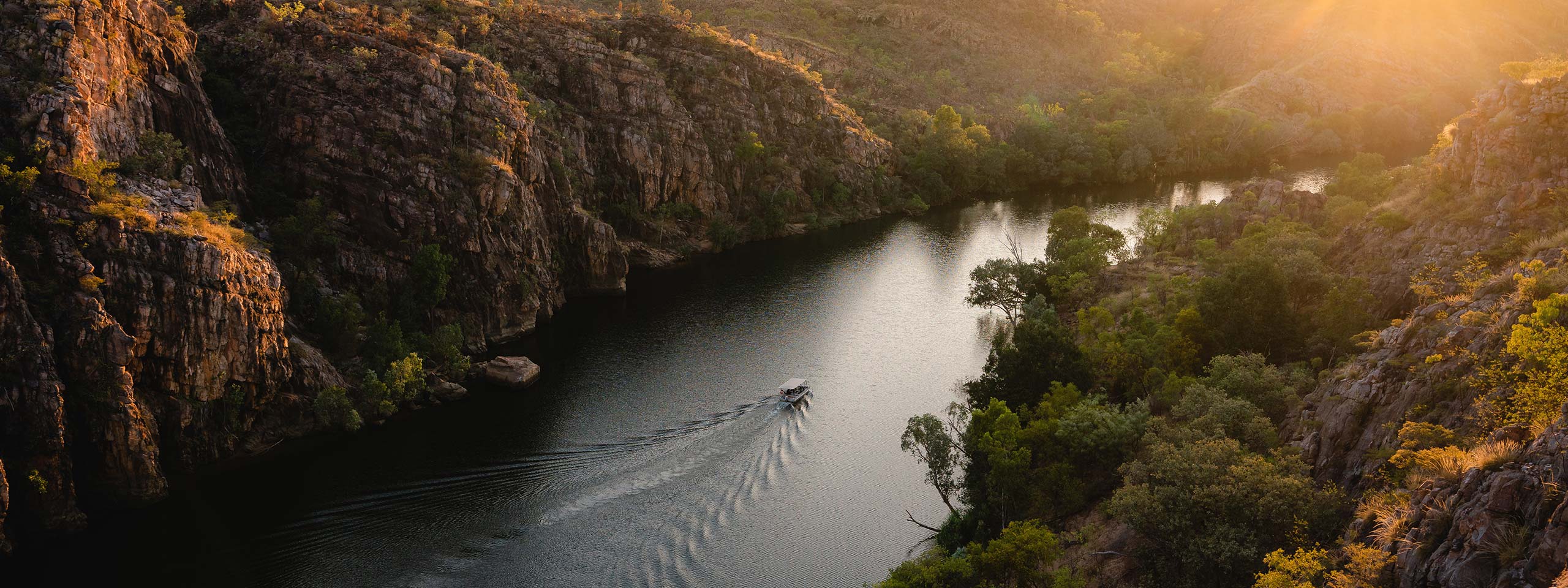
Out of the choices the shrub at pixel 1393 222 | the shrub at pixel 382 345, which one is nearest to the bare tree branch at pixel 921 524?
the shrub at pixel 1393 222

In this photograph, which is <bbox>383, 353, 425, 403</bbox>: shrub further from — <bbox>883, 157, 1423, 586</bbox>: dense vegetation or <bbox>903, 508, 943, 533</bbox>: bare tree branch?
<bbox>903, 508, 943, 533</bbox>: bare tree branch

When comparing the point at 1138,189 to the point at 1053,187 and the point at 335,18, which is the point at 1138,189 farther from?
the point at 335,18

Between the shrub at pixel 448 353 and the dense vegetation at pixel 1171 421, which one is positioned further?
the shrub at pixel 448 353

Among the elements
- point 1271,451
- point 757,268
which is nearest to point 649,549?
point 1271,451

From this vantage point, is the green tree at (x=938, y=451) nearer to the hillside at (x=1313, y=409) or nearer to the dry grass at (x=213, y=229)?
the hillside at (x=1313, y=409)

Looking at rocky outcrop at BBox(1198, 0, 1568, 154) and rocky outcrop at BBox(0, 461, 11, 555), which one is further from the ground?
rocky outcrop at BBox(1198, 0, 1568, 154)

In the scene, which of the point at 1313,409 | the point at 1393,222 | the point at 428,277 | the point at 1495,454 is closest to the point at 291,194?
the point at 428,277

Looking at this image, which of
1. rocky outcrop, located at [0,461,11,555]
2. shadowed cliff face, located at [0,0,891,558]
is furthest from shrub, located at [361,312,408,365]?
rocky outcrop, located at [0,461,11,555]
